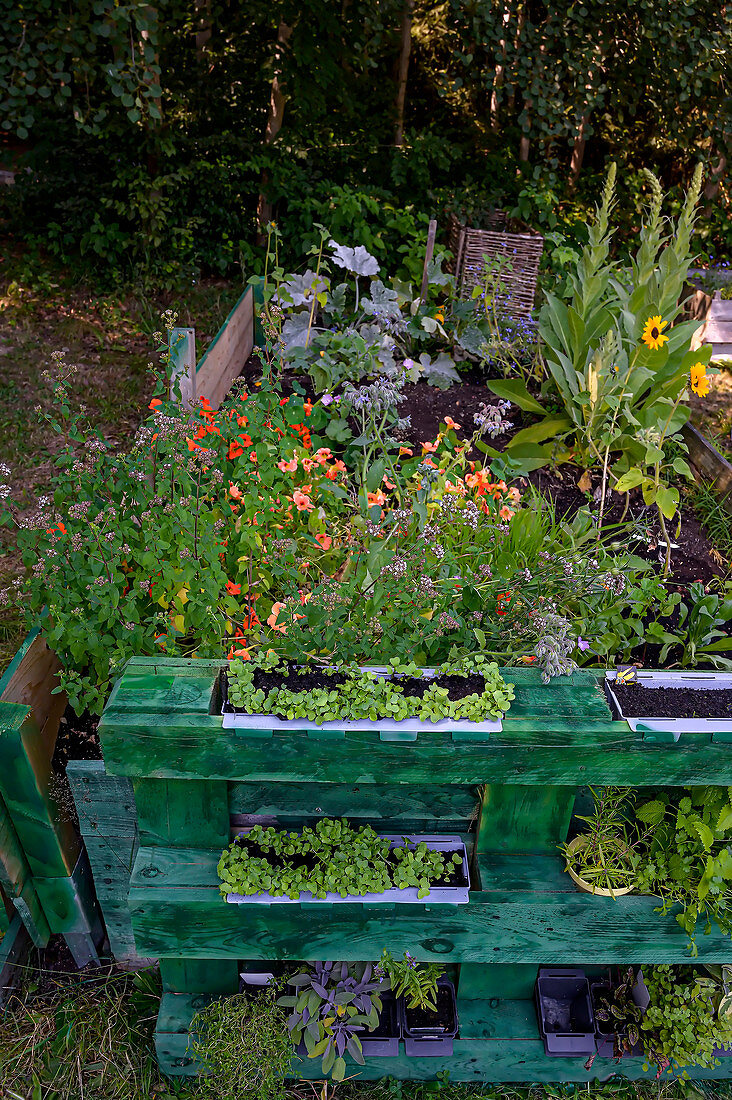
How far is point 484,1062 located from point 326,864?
0.75 metres

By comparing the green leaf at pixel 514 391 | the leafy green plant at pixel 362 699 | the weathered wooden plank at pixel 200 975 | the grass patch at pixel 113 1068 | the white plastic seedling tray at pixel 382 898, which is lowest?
the grass patch at pixel 113 1068

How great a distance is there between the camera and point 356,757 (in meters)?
1.98

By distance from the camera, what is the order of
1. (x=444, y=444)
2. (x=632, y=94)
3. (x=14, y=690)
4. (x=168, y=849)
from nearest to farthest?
1. (x=168, y=849)
2. (x=14, y=690)
3. (x=444, y=444)
4. (x=632, y=94)

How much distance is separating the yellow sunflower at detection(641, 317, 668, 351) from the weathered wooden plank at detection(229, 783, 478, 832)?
2127 millimetres

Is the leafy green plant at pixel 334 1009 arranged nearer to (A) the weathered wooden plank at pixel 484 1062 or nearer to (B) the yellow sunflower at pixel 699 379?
(A) the weathered wooden plank at pixel 484 1062

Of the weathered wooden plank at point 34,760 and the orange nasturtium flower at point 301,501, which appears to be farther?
the orange nasturtium flower at point 301,501

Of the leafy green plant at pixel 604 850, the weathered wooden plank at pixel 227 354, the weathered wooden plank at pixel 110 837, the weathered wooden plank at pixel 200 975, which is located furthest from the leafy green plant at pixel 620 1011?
the weathered wooden plank at pixel 227 354

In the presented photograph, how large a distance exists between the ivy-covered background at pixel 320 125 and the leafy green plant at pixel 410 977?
12.5 ft

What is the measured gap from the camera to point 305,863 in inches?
87.7

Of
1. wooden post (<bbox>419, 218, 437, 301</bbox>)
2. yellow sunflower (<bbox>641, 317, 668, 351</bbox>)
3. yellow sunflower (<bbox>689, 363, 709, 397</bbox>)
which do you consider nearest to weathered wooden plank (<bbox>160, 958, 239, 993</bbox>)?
yellow sunflower (<bbox>689, 363, 709, 397</bbox>)

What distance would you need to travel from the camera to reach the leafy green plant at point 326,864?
2086 millimetres

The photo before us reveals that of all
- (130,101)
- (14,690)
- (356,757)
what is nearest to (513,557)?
(356,757)

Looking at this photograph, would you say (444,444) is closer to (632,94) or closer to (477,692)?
(477,692)

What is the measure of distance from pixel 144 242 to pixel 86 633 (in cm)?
466
